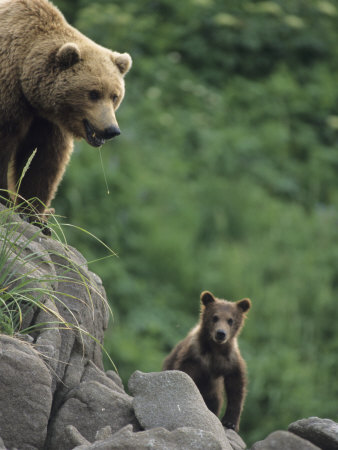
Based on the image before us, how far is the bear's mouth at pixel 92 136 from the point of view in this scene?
21.2 feet

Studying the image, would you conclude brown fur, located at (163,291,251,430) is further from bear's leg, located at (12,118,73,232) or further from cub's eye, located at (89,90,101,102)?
cub's eye, located at (89,90,101,102)

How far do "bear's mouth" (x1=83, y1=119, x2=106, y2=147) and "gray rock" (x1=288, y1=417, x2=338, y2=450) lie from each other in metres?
2.41

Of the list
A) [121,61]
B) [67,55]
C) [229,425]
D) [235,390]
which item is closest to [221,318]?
[235,390]

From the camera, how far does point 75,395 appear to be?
5160 millimetres

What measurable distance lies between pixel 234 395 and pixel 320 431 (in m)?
1.70

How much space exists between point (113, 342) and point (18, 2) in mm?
6482

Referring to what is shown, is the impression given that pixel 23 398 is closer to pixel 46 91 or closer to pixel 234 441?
pixel 234 441

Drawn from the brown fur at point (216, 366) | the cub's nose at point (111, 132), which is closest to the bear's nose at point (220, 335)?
the brown fur at point (216, 366)

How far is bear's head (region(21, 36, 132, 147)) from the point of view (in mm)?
6316

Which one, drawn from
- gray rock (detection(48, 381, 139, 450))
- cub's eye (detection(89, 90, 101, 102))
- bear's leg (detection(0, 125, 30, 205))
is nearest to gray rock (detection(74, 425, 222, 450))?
gray rock (detection(48, 381, 139, 450))

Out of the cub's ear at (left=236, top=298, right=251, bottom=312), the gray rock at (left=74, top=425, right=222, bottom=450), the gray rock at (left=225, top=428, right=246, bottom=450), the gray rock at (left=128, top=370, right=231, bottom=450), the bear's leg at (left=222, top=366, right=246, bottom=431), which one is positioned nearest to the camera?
the gray rock at (left=74, top=425, right=222, bottom=450)

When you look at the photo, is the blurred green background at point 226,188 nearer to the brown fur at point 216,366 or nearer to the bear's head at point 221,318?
the bear's head at point 221,318

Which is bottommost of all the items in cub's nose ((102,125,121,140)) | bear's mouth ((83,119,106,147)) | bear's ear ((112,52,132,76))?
bear's mouth ((83,119,106,147))

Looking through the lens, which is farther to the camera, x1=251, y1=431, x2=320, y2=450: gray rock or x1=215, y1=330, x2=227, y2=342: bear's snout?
x1=215, y1=330, x2=227, y2=342: bear's snout
